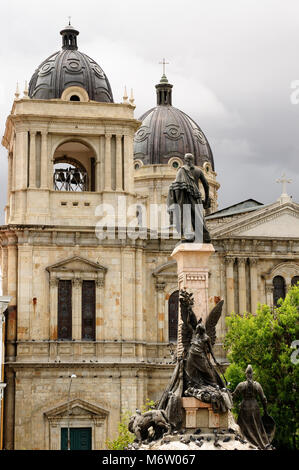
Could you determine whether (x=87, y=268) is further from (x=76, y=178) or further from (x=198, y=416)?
(x=198, y=416)

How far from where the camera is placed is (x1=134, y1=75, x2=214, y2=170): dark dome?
240 ft

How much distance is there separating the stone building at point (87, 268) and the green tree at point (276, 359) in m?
8.06

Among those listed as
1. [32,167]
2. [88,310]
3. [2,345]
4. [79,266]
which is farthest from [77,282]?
[32,167]

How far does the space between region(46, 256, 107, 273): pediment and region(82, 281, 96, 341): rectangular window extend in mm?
739

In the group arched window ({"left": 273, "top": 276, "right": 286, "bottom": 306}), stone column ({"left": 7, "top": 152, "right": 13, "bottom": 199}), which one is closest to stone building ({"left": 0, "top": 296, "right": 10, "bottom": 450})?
stone column ({"left": 7, "top": 152, "right": 13, "bottom": 199})

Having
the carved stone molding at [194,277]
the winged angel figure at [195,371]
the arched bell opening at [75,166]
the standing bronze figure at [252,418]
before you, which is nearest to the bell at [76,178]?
the arched bell opening at [75,166]

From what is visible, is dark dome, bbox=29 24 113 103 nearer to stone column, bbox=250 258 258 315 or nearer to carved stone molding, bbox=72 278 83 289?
carved stone molding, bbox=72 278 83 289

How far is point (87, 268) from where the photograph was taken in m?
54.2

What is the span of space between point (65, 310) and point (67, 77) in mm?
13168

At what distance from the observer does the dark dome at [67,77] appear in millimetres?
56875

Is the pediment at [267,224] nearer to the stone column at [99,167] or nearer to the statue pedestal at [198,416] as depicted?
the stone column at [99,167]

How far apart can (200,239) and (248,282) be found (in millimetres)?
31953
